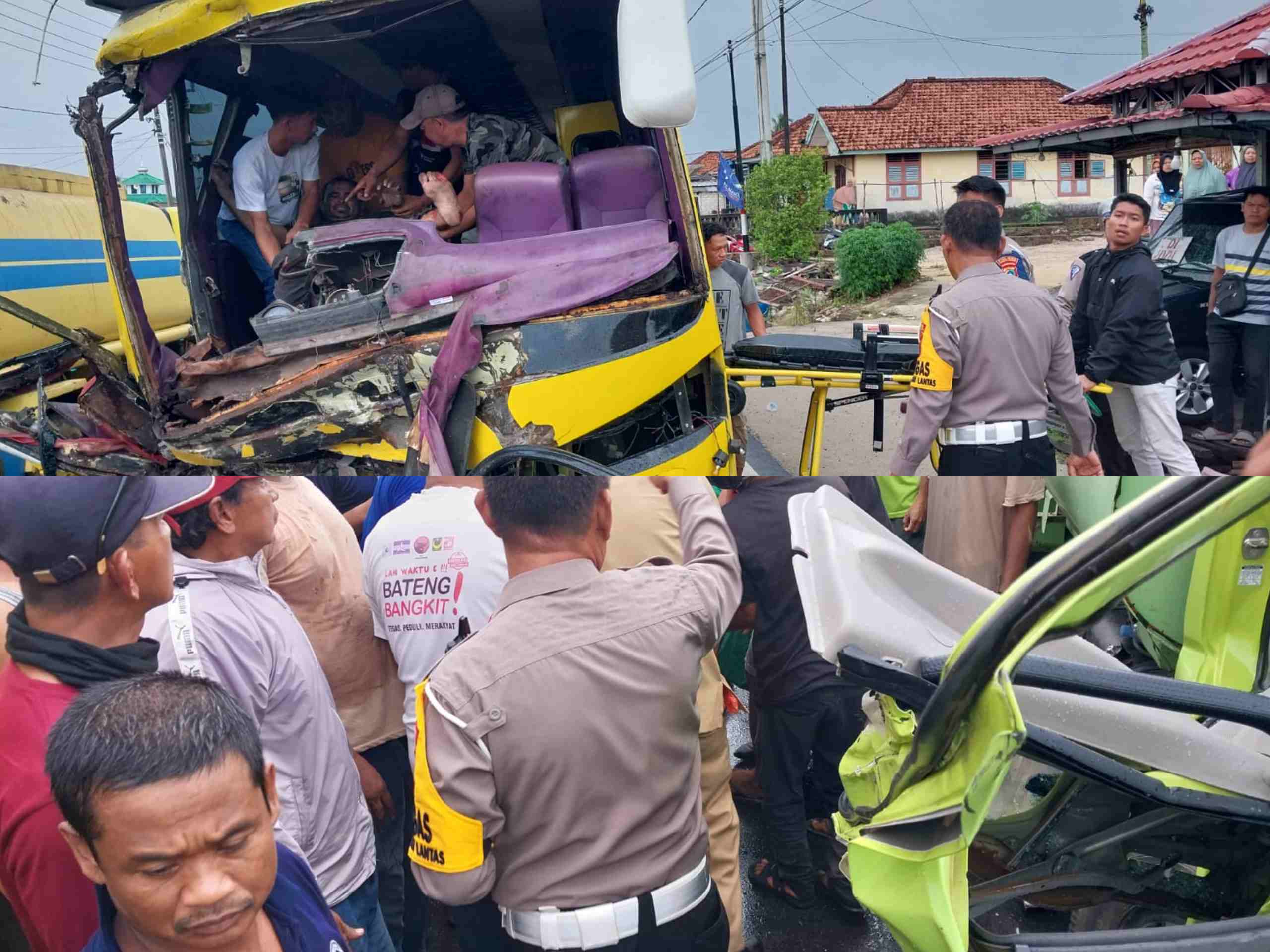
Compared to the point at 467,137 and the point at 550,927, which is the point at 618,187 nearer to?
the point at 467,137

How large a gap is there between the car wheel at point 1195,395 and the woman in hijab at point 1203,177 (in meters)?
3.76

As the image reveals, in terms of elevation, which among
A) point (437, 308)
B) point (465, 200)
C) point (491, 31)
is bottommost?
point (437, 308)

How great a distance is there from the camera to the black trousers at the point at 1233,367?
1.27 meters

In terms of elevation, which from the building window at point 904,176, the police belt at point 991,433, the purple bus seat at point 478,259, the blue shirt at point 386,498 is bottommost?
the police belt at point 991,433

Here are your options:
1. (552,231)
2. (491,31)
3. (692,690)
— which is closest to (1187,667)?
(692,690)

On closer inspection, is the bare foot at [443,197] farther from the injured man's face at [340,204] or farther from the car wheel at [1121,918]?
the car wheel at [1121,918]

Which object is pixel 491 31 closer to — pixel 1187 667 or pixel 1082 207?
pixel 1082 207

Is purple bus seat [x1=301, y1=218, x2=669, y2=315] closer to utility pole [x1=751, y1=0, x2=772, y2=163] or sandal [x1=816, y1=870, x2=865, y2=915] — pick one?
utility pole [x1=751, y1=0, x2=772, y2=163]

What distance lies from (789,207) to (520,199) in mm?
4095

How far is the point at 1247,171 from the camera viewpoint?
4.64m

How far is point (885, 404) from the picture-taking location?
64.9 inches

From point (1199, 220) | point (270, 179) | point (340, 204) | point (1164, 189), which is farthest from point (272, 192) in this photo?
point (1164, 189)

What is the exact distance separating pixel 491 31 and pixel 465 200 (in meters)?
0.73

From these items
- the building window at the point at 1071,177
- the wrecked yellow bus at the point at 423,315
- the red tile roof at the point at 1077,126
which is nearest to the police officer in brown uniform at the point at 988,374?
the red tile roof at the point at 1077,126
